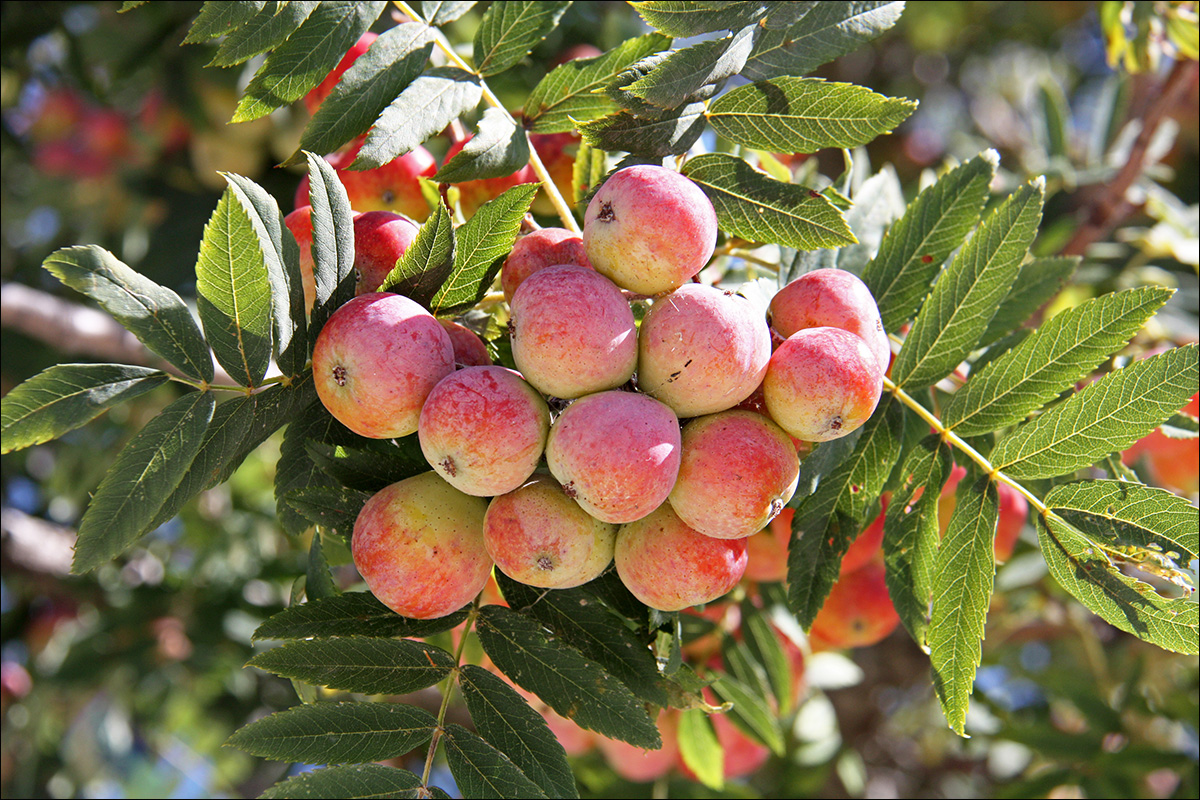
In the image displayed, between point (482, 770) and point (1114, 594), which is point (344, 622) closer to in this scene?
point (482, 770)

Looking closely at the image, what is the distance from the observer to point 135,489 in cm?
110

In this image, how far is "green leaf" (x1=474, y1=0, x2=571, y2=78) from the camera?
159 cm

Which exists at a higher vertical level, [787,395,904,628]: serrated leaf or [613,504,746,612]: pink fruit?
[613,504,746,612]: pink fruit

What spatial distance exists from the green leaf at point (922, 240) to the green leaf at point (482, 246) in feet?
2.15

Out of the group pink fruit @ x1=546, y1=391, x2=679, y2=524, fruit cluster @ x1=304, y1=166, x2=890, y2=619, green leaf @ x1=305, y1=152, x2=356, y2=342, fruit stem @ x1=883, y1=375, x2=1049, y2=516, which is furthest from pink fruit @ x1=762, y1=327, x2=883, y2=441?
green leaf @ x1=305, y1=152, x2=356, y2=342

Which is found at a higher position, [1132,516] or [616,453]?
[616,453]

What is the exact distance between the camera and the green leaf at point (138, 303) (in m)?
1.10

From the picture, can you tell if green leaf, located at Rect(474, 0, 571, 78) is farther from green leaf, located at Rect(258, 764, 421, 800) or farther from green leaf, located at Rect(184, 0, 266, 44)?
green leaf, located at Rect(258, 764, 421, 800)

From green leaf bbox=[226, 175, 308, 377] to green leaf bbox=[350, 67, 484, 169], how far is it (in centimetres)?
13

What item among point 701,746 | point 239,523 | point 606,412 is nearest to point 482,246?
point 606,412

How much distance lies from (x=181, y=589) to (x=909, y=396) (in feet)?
9.02

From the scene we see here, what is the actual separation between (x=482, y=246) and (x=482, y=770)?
0.71 metres

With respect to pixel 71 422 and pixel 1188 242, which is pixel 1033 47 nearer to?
pixel 1188 242

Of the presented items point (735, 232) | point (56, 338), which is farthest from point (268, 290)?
point (56, 338)
